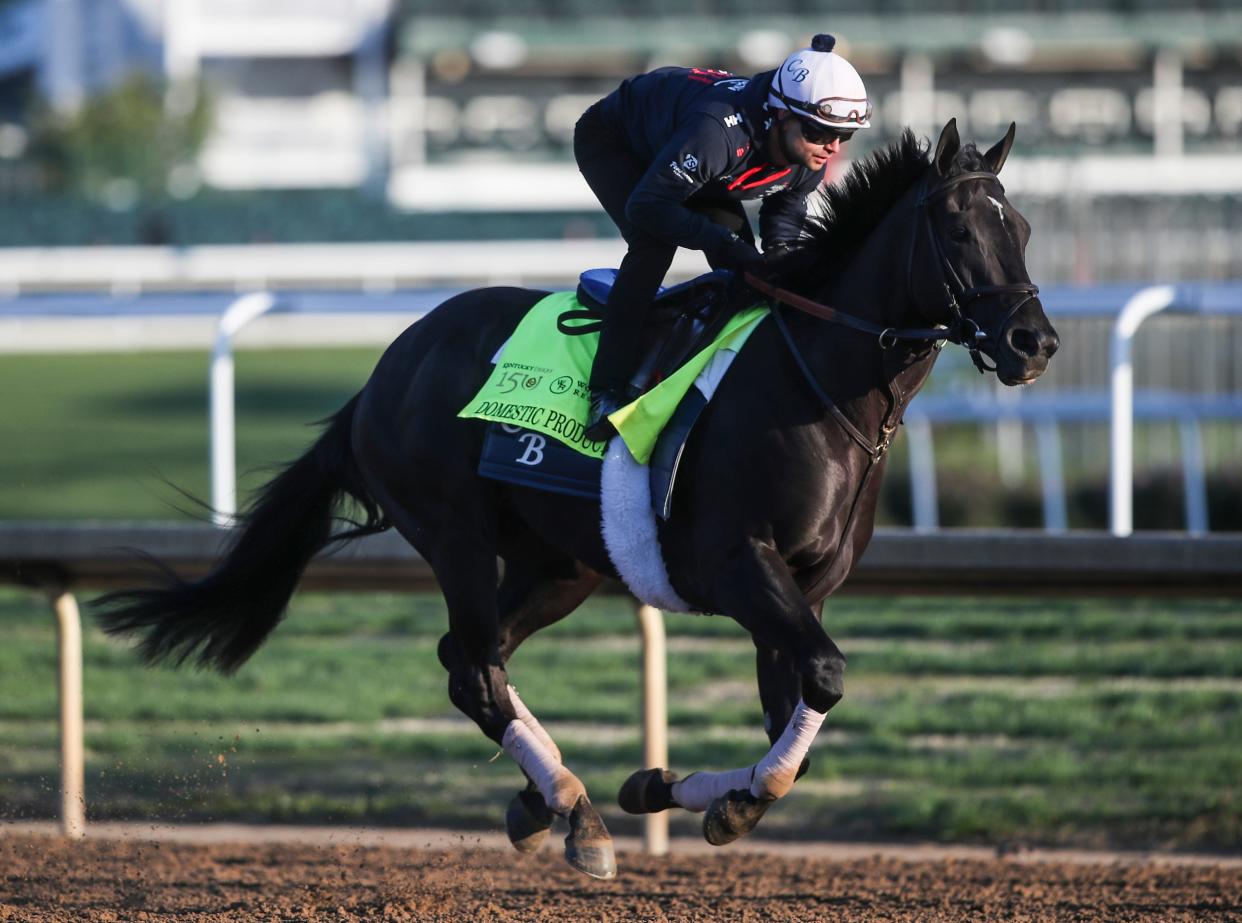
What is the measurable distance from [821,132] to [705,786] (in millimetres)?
1520

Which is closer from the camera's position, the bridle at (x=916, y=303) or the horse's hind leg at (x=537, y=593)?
the bridle at (x=916, y=303)

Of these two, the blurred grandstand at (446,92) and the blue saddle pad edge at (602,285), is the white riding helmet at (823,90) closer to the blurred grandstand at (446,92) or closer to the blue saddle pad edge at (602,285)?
the blue saddle pad edge at (602,285)

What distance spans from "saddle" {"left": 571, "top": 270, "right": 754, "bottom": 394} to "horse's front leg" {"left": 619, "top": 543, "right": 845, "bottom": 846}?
0.53m

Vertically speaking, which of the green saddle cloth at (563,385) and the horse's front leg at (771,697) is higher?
the green saddle cloth at (563,385)

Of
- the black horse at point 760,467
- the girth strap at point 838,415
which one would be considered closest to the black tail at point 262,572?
the black horse at point 760,467

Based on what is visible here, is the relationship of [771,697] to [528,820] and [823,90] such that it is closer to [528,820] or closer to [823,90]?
[528,820]

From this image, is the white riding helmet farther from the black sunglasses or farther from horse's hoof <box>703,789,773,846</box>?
horse's hoof <box>703,789,773,846</box>

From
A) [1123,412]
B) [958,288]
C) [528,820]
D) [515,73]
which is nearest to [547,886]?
[528,820]

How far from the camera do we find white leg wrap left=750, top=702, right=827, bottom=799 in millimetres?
4031

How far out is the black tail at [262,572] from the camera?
504 centimetres

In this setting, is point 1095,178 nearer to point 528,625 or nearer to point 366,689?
point 366,689

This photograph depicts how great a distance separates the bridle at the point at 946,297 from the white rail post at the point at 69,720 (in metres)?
2.78

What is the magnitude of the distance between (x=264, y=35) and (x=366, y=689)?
94.5ft

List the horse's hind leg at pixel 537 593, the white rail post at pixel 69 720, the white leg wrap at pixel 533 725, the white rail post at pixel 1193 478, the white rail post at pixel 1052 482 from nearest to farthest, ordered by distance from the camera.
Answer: the white leg wrap at pixel 533 725 < the horse's hind leg at pixel 537 593 < the white rail post at pixel 69 720 < the white rail post at pixel 1193 478 < the white rail post at pixel 1052 482
